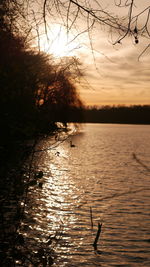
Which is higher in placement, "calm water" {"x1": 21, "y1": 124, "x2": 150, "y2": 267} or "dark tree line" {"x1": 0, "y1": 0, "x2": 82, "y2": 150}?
"dark tree line" {"x1": 0, "y1": 0, "x2": 82, "y2": 150}

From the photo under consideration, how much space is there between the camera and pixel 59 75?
4.98m

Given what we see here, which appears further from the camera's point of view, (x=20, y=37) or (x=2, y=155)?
(x=20, y=37)

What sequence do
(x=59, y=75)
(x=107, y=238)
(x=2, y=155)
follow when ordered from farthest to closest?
(x=107, y=238), (x=2, y=155), (x=59, y=75)

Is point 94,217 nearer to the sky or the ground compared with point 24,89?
nearer to the ground

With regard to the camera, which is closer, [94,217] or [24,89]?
[24,89]

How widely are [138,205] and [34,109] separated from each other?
7816 millimetres

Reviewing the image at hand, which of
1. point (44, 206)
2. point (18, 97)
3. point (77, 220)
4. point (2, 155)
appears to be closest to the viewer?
point (18, 97)

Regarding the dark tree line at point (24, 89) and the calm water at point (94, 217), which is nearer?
the dark tree line at point (24, 89)

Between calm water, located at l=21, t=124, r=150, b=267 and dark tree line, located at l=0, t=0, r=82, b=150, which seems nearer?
dark tree line, located at l=0, t=0, r=82, b=150

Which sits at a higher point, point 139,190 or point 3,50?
point 3,50

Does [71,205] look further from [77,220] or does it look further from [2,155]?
[2,155]

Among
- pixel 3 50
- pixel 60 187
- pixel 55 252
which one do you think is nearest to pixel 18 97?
pixel 3 50

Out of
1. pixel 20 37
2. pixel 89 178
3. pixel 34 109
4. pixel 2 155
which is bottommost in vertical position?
pixel 89 178

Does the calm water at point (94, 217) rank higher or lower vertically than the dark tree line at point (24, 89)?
lower
